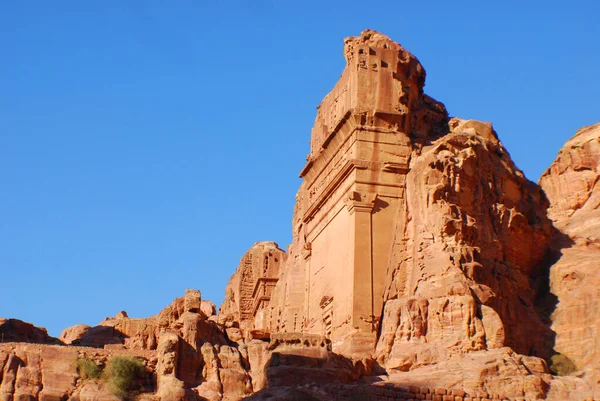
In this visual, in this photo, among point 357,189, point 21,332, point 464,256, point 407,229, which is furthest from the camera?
point 357,189

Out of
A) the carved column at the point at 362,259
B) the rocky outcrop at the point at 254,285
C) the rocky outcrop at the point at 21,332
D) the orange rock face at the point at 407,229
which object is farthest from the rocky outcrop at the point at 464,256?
the rocky outcrop at the point at 254,285

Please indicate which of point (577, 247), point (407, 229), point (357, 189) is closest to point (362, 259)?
point (407, 229)

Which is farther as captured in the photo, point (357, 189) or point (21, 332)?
point (357, 189)

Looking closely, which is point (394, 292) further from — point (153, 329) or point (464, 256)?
point (153, 329)

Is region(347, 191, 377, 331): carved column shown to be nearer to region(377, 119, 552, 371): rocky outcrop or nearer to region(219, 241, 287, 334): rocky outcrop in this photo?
region(377, 119, 552, 371): rocky outcrop

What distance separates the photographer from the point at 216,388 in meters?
31.8

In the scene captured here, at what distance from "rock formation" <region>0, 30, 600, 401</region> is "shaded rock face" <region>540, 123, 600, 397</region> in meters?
0.07

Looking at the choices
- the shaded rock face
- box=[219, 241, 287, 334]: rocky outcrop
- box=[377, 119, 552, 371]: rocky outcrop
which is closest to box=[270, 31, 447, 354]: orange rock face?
box=[377, 119, 552, 371]: rocky outcrop

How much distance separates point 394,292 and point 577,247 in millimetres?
7939

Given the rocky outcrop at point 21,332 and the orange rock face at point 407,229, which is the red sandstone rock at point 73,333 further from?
the orange rock face at point 407,229

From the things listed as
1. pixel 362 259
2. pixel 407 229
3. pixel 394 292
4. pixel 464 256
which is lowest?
pixel 394 292

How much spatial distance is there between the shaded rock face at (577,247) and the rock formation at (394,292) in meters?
0.07

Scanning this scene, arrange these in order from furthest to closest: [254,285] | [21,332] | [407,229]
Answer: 1. [254,285]
2. [407,229]
3. [21,332]

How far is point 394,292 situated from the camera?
3659cm
